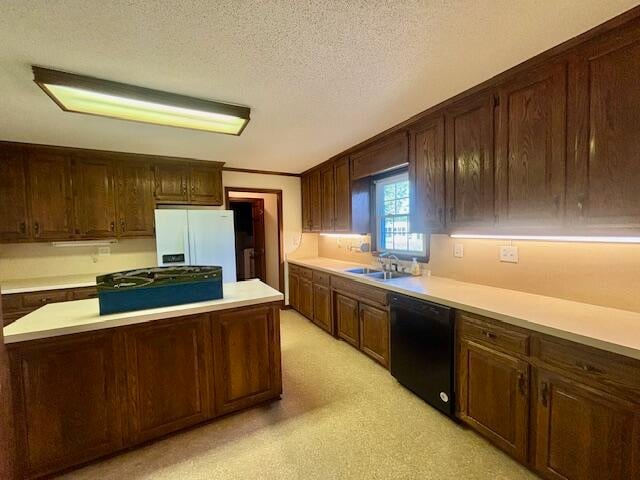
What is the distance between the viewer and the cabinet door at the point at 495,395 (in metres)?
1.57

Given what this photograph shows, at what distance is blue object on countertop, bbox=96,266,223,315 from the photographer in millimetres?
1801

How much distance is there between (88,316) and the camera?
5.81 ft

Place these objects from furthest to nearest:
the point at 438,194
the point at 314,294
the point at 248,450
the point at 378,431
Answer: the point at 314,294
the point at 438,194
the point at 378,431
the point at 248,450

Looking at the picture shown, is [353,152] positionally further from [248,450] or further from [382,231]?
[248,450]

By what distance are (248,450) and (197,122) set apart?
2.54 m

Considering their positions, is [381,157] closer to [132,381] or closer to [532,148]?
[532,148]

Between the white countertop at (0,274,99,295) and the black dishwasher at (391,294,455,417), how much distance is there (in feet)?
10.7

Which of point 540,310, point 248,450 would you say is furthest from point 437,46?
point 248,450

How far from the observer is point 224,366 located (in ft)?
6.75

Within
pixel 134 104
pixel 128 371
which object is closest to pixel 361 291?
pixel 128 371

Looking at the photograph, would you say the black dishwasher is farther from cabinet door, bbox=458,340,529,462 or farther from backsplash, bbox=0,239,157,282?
backsplash, bbox=0,239,157,282

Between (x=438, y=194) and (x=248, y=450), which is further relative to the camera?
(x=438, y=194)

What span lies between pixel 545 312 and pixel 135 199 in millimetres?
4235

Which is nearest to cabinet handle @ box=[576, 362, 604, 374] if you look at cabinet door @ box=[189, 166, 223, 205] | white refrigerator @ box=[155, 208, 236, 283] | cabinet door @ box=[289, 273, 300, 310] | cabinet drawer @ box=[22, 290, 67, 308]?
white refrigerator @ box=[155, 208, 236, 283]
